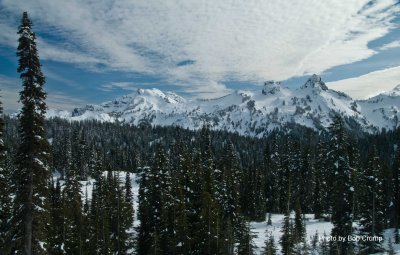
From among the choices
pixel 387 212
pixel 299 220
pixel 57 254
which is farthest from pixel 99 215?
pixel 387 212

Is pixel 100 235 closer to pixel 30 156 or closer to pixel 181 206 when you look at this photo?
pixel 181 206

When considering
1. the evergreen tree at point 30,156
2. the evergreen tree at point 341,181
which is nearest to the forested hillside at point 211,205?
the evergreen tree at point 341,181

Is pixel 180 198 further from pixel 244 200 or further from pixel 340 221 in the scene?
pixel 244 200

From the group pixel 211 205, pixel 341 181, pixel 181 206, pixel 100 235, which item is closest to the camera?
pixel 181 206

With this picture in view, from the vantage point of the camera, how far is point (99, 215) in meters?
54.5

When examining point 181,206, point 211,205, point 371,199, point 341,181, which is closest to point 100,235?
point 181,206

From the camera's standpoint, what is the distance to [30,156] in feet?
75.7

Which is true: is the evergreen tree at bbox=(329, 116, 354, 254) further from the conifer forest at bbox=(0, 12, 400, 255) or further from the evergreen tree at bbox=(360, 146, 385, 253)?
the evergreen tree at bbox=(360, 146, 385, 253)

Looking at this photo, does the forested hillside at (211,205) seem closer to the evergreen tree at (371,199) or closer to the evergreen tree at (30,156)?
the evergreen tree at (371,199)

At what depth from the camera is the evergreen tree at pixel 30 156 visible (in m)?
22.6

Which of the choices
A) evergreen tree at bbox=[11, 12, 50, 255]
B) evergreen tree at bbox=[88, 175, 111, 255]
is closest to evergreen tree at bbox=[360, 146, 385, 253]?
evergreen tree at bbox=[88, 175, 111, 255]

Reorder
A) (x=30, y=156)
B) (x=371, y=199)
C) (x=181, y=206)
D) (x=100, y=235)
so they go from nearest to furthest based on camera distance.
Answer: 1. (x=30, y=156)
2. (x=181, y=206)
3. (x=371, y=199)
4. (x=100, y=235)

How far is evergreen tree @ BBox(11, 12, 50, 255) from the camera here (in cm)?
2261

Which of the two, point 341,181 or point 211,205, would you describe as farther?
point 341,181
